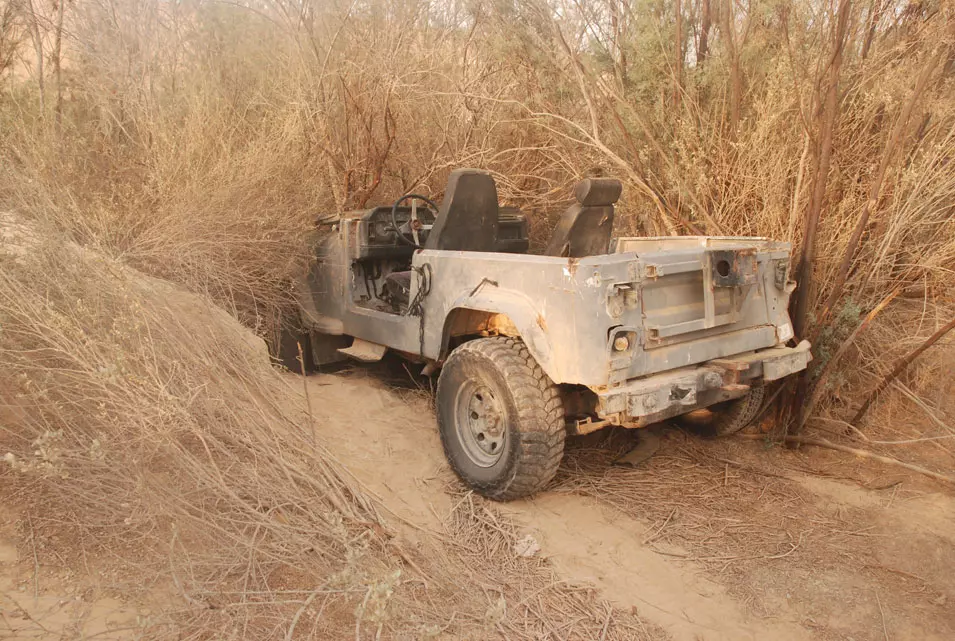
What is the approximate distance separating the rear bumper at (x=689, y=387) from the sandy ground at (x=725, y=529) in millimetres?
617

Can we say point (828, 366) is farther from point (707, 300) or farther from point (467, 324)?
point (467, 324)

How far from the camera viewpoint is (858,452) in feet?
13.9

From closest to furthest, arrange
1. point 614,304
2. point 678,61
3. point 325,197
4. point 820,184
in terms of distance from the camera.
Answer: point 614,304, point 820,184, point 678,61, point 325,197

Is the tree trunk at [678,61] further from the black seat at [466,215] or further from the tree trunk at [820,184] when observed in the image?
the black seat at [466,215]

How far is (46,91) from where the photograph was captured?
663 centimetres

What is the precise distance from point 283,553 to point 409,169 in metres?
5.08

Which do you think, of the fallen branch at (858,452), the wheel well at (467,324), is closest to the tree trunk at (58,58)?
the wheel well at (467,324)

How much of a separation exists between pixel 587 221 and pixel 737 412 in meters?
1.56

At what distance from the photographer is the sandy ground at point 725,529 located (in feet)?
9.61

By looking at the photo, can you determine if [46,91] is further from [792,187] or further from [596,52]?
[792,187]

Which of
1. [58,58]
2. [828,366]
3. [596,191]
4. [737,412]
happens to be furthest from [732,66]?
[58,58]

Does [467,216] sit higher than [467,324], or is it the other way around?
[467,216]

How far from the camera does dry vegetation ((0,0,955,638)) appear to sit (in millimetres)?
2885

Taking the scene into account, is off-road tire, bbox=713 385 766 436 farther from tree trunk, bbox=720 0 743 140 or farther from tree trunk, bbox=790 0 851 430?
tree trunk, bbox=720 0 743 140
